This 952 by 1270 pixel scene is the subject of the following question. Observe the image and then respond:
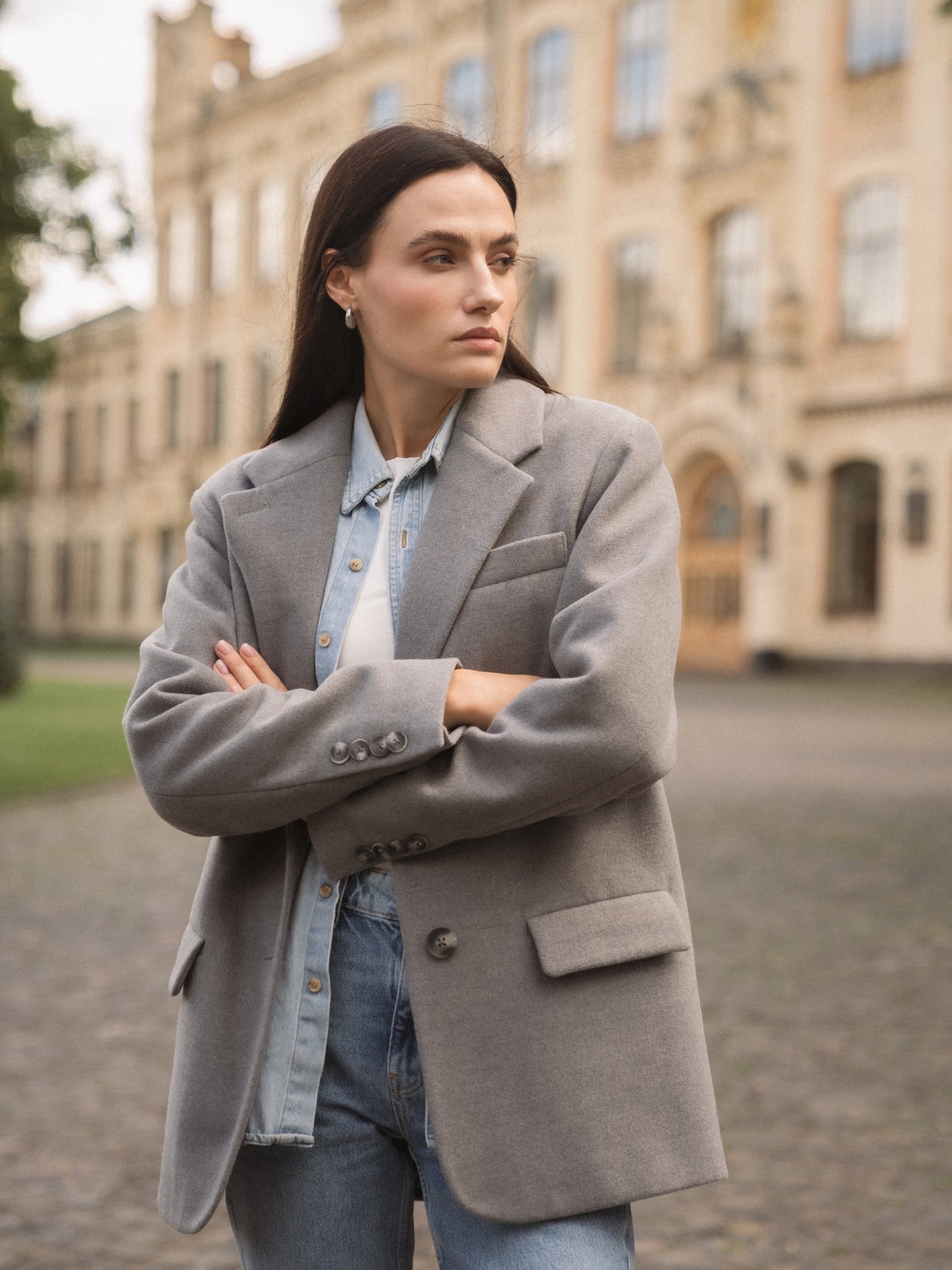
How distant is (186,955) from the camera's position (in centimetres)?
200

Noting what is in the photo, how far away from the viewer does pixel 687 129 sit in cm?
2953

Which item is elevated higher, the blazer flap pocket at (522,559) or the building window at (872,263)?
the building window at (872,263)

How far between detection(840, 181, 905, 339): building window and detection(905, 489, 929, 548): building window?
298cm

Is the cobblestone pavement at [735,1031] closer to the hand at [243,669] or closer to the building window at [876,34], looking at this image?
the hand at [243,669]

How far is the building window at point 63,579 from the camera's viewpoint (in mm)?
50688

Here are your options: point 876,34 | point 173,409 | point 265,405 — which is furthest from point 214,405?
point 265,405

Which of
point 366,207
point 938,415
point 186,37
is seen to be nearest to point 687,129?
point 938,415

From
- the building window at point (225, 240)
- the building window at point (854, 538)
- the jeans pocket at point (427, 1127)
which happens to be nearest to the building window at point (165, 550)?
the building window at point (225, 240)

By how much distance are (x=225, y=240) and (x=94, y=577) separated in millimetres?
12500

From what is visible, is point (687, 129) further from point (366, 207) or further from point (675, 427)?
point (366, 207)

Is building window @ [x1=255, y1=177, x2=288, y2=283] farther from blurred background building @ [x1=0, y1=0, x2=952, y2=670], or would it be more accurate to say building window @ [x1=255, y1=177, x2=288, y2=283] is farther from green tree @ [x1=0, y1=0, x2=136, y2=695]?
green tree @ [x1=0, y1=0, x2=136, y2=695]

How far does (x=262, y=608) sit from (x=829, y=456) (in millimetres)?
26040

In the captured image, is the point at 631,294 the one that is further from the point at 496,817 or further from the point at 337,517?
the point at 496,817

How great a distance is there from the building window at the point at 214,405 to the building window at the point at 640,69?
15.4 meters
